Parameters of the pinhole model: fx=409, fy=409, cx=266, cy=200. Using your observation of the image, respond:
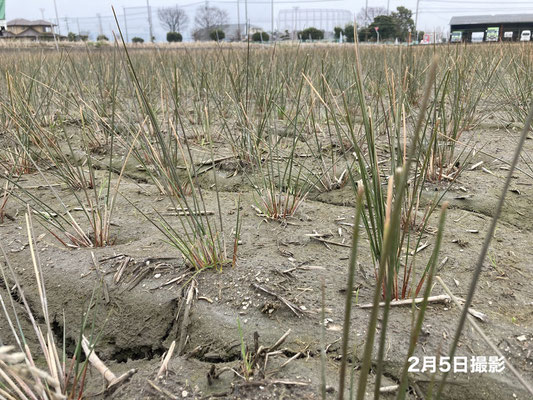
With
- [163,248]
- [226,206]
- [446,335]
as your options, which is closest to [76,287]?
[163,248]

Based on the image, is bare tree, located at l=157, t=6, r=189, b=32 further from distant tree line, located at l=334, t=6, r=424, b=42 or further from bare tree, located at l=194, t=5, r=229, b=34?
distant tree line, located at l=334, t=6, r=424, b=42

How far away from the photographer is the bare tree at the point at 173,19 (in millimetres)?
47406

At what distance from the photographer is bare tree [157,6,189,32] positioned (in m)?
47.4

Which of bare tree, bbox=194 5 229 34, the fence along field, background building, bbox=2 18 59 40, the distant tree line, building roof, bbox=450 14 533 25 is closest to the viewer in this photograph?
the fence along field

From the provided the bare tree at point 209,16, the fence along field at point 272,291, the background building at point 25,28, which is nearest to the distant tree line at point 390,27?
the fence along field at point 272,291

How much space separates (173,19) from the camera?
47719mm

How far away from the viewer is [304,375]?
77 cm

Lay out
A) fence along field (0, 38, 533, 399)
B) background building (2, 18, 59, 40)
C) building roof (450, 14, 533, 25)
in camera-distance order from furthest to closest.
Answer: background building (2, 18, 59, 40)
building roof (450, 14, 533, 25)
fence along field (0, 38, 533, 399)

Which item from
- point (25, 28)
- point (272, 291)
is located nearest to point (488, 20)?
point (272, 291)

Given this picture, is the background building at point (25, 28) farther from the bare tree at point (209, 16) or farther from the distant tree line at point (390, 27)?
the distant tree line at point (390, 27)

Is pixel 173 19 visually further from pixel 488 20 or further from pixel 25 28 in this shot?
pixel 488 20

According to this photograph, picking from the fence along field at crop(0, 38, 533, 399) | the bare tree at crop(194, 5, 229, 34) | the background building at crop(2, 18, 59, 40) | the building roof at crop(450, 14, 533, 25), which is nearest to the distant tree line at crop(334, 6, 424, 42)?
the fence along field at crop(0, 38, 533, 399)

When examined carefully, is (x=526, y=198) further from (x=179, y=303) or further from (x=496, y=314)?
(x=179, y=303)

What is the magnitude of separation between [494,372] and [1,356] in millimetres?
789
